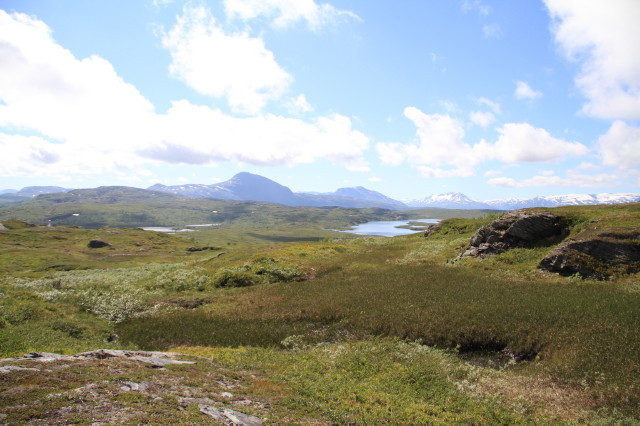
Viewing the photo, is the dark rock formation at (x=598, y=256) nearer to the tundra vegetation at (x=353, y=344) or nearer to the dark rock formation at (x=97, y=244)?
the tundra vegetation at (x=353, y=344)

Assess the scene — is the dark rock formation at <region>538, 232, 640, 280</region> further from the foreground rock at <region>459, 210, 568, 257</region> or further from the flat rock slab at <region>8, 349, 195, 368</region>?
the flat rock slab at <region>8, 349, 195, 368</region>

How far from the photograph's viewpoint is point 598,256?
33.6 metres

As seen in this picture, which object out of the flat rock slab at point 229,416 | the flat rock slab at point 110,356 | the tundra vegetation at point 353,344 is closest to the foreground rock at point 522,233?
the tundra vegetation at point 353,344

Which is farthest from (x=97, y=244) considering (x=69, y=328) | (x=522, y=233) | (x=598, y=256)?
(x=598, y=256)

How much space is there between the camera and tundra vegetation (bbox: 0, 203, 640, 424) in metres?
11.9

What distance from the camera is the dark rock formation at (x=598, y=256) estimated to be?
32.0 m

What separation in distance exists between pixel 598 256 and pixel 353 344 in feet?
101

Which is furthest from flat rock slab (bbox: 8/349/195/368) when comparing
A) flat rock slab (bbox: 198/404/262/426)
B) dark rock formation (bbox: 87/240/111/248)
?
dark rock formation (bbox: 87/240/111/248)

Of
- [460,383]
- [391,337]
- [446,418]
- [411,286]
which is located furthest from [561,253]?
[446,418]

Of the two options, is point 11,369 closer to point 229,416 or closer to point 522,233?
point 229,416

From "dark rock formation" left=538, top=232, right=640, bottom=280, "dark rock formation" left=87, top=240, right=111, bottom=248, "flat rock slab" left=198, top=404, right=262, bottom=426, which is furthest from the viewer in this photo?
"dark rock formation" left=87, top=240, right=111, bottom=248

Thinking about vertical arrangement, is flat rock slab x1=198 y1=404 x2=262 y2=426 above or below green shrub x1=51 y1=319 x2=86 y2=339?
above

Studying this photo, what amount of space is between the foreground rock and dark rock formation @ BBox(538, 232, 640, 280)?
1012cm

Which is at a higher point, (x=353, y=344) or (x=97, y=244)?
(x=353, y=344)
